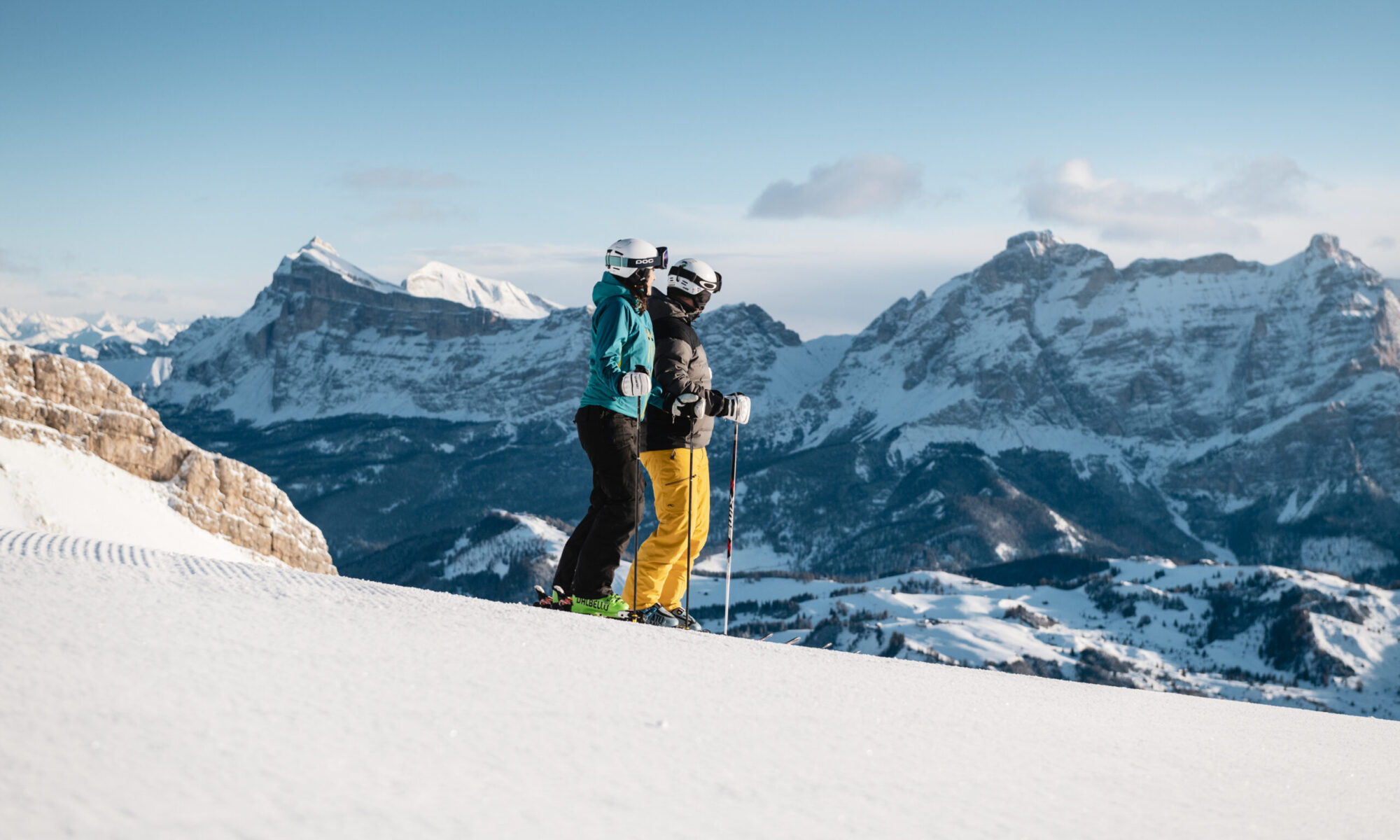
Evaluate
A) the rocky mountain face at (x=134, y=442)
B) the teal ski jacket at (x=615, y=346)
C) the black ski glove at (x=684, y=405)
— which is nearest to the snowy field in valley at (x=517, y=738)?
the teal ski jacket at (x=615, y=346)

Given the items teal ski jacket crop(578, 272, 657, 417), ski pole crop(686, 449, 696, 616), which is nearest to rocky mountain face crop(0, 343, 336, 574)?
A: ski pole crop(686, 449, 696, 616)

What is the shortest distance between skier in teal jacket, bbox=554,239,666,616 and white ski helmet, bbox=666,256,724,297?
725 millimetres

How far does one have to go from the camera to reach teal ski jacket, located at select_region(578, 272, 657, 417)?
379 inches

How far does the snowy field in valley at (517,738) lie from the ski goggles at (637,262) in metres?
3.75

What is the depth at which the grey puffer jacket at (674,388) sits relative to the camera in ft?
33.8

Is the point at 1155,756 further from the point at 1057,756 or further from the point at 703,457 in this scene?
the point at 703,457

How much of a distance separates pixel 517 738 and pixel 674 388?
6.14m

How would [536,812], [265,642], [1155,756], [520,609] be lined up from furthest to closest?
[520,609], [1155,756], [265,642], [536,812]

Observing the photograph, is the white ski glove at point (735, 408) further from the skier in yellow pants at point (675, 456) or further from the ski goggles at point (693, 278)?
the ski goggles at point (693, 278)

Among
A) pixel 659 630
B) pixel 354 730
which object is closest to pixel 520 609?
pixel 659 630

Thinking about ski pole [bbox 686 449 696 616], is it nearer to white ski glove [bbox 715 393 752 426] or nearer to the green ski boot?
white ski glove [bbox 715 393 752 426]

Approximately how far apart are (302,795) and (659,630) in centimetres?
447

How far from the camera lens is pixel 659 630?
25.9 feet

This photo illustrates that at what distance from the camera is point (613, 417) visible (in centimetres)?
967
